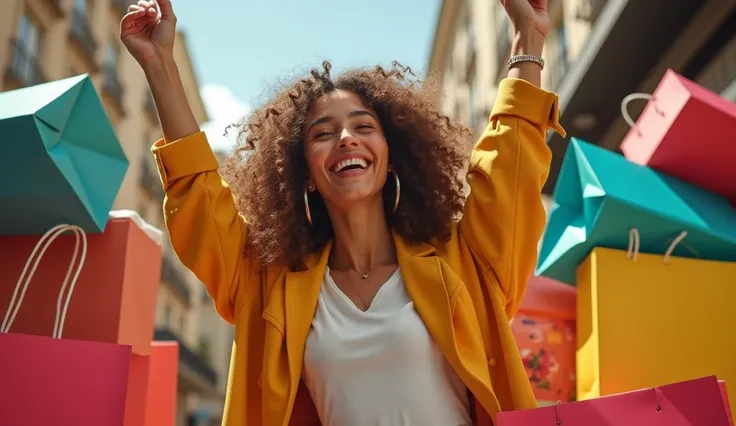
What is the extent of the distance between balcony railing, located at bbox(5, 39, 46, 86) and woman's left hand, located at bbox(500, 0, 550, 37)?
9843mm

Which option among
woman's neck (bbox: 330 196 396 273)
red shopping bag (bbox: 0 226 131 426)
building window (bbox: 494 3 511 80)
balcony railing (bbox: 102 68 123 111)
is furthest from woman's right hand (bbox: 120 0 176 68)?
balcony railing (bbox: 102 68 123 111)

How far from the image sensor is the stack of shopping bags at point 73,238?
2.22m

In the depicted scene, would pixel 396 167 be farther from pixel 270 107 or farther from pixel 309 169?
pixel 270 107

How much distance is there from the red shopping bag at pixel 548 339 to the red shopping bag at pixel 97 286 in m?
1.19

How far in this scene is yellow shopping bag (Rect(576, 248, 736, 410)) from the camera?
2.32 meters

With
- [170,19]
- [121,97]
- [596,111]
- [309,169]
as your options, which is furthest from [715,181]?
[121,97]

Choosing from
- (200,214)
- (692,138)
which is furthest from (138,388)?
(692,138)

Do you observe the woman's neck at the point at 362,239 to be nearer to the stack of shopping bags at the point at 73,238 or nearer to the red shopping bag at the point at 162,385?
the stack of shopping bags at the point at 73,238

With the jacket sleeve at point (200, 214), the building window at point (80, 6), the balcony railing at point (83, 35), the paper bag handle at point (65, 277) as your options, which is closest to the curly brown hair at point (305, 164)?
the jacket sleeve at point (200, 214)

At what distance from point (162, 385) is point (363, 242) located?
892 mm

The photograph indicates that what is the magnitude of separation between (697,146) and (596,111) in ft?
20.4

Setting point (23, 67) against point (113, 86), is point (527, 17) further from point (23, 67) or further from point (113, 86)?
point (113, 86)

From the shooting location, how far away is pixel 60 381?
77.6 inches

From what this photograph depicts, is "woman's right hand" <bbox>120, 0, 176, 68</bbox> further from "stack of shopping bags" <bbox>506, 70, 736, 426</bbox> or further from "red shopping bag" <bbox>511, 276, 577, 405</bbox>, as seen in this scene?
"red shopping bag" <bbox>511, 276, 577, 405</bbox>
